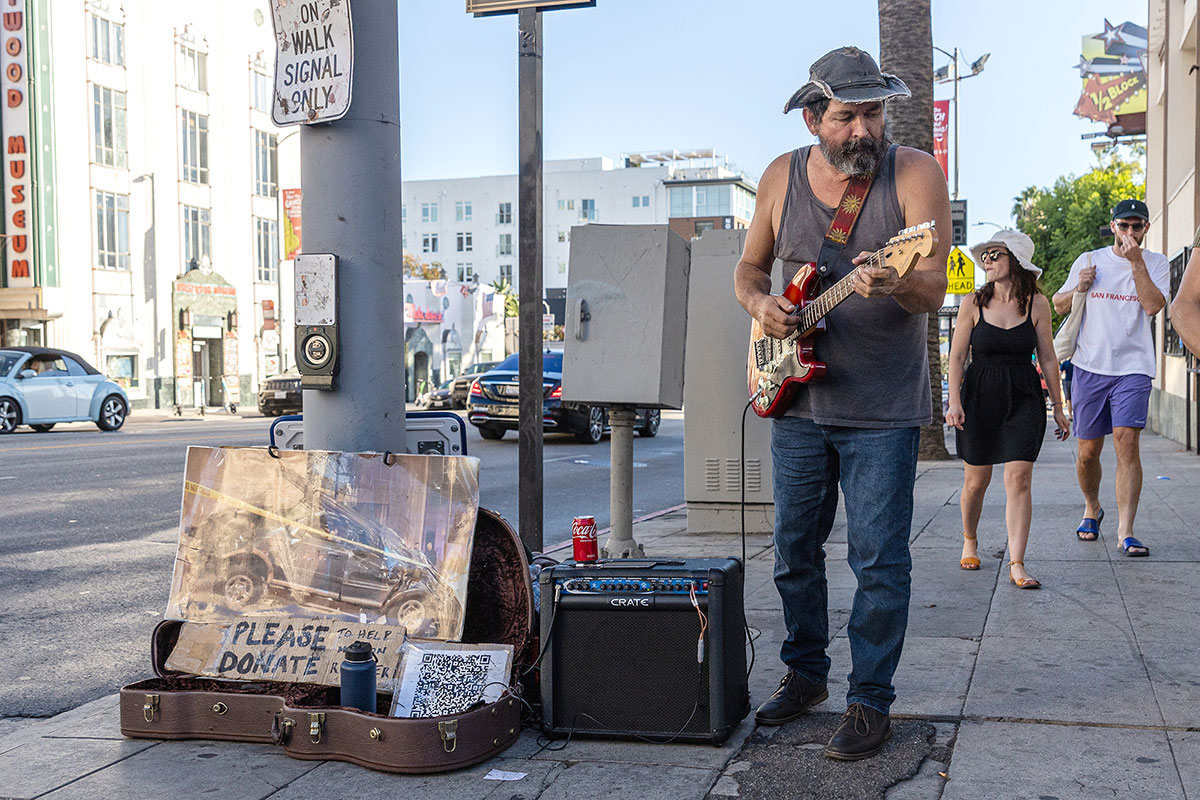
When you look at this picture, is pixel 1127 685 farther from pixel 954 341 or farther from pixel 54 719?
pixel 54 719

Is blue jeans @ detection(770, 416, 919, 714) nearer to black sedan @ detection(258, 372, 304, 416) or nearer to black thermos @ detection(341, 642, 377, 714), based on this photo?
black thermos @ detection(341, 642, 377, 714)

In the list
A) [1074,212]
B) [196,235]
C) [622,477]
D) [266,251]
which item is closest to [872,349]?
[622,477]

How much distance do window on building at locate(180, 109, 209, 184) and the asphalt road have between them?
24.3m

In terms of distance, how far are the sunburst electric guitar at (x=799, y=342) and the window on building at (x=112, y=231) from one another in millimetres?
35683

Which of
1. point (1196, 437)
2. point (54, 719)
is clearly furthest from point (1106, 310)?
point (1196, 437)

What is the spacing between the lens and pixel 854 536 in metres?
3.81

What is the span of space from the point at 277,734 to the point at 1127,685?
9.57 ft

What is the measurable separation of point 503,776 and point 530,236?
2.87 meters

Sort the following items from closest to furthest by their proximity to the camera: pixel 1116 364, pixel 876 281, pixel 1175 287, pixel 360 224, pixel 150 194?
pixel 876 281
pixel 360 224
pixel 1116 364
pixel 1175 287
pixel 150 194

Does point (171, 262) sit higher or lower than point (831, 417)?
higher

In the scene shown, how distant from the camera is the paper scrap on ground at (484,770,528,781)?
344 cm

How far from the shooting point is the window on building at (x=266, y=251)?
147 feet

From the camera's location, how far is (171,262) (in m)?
39.2

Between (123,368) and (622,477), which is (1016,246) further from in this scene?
(123,368)
